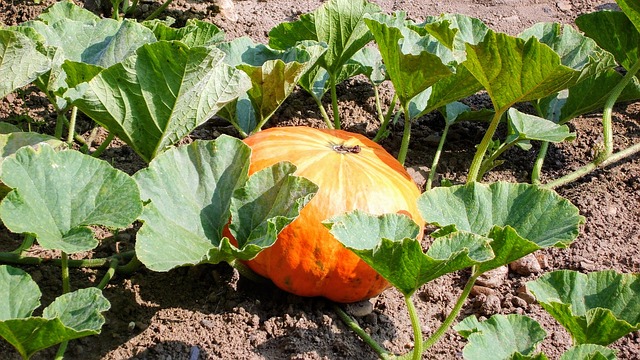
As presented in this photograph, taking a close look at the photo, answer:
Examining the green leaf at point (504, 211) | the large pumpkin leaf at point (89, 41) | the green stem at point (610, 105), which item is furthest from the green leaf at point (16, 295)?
the green stem at point (610, 105)

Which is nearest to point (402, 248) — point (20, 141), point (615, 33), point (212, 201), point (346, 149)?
point (212, 201)

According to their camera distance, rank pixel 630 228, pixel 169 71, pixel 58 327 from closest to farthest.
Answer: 1. pixel 58 327
2. pixel 169 71
3. pixel 630 228

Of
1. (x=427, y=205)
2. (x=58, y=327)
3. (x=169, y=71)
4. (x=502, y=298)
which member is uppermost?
(x=169, y=71)

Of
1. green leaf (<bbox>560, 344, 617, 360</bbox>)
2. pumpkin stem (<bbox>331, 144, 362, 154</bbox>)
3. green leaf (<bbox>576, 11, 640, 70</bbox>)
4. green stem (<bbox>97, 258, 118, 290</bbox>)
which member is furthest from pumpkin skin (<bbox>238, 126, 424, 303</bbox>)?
green leaf (<bbox>576, 11, 640, 70</bbox>)

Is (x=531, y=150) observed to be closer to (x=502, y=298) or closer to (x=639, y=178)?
(x=639, y=178)

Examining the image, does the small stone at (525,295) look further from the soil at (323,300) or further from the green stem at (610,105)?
the green stem at (610,105)

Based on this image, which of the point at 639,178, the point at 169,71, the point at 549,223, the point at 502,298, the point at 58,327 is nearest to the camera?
the point at 58,327

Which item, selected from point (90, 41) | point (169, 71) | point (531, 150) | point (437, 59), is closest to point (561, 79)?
point (437, 59)
